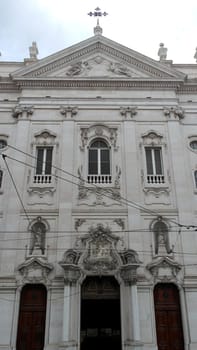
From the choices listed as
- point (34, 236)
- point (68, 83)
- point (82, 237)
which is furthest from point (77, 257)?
point (68, 83)

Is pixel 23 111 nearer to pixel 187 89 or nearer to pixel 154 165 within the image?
pixel 154 165

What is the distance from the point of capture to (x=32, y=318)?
15609 millimetres

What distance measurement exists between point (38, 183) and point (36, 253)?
12.4 feet

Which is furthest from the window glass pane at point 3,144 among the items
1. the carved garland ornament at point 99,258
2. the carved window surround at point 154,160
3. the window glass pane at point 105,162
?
the carved window surround at point 154,160

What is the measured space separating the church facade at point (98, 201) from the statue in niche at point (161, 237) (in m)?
0.05

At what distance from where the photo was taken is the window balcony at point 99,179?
18.4m

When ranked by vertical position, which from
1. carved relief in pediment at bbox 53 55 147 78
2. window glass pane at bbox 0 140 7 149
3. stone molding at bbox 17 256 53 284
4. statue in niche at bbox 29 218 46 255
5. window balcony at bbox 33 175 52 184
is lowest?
stone molding at bbox 17 256 53 284

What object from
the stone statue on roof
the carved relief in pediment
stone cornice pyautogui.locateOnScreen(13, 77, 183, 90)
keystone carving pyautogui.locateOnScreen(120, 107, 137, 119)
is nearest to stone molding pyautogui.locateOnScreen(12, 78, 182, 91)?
stone cornice pyautogui.locateOnScreen(13, 77, 183, 90)

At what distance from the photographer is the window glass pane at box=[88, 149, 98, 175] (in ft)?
61.8

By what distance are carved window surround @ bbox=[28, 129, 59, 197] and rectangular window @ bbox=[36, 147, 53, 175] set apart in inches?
6.8

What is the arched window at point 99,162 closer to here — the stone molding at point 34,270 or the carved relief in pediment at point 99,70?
the carved relief in pediment at point 99,70

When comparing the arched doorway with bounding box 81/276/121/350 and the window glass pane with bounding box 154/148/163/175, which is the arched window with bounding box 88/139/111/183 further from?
the arched doorway with bounding box 81/276/121/350

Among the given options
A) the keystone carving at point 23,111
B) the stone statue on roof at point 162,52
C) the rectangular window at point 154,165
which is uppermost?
the stone statue on roof at point 162,52

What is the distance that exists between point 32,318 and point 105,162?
8.85m
